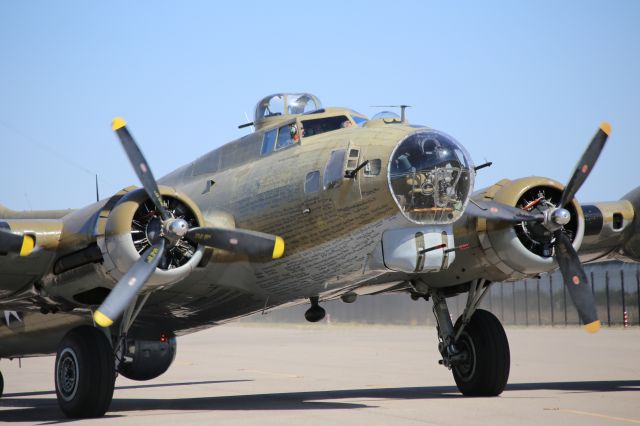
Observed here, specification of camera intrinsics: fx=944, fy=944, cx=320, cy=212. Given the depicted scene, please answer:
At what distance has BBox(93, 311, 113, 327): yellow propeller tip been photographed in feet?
44.0

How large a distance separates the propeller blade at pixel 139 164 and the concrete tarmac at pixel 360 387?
3.12 metres

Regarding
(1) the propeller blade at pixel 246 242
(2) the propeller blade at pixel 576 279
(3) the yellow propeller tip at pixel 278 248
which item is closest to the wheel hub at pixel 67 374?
(1) the propeller blade at pixel 246 242

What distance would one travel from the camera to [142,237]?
46.2ft

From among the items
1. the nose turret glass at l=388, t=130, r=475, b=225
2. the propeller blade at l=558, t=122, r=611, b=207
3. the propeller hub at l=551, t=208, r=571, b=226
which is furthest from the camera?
the propeller blade at l=558, t=122, r=611, b=207

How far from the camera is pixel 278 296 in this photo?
15.5m

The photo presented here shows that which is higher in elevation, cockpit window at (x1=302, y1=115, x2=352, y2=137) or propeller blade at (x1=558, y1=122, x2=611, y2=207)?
cockpit window at (x1=302, y1=115, x2=352, y2=137)

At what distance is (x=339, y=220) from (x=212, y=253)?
2.28 m

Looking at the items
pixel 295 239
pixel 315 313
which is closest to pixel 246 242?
pixel 295 239

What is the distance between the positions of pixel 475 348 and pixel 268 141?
502 cm

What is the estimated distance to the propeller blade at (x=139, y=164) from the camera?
13781 millimetres

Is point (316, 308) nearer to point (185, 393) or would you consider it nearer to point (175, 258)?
point (175, 258)

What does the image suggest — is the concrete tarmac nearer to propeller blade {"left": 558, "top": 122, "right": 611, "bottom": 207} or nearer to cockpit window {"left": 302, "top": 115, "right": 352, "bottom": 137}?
propeller blade {"left": 558, "top": 122, "right": 611, "bottom": 207}

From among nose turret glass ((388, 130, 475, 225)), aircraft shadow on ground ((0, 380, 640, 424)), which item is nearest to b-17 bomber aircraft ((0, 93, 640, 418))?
nose turret glass ((388, 130, 475, 225))

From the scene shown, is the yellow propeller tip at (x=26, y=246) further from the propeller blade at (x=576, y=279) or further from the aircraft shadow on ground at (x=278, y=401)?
the propeller blade at (x=576, y=279)
